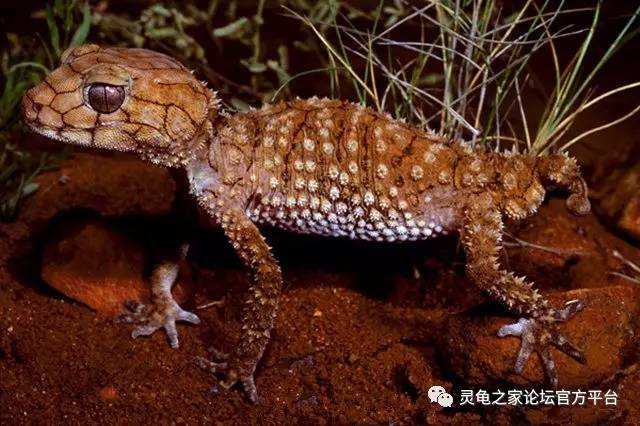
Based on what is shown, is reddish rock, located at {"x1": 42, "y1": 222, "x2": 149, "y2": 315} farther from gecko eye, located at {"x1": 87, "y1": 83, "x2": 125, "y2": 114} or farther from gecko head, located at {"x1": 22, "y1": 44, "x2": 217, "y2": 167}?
gecko eye, located at {"x1": 87, "y1": 83, "x2": 125, "y2": 114}

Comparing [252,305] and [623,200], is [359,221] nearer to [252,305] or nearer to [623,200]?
[252,305]

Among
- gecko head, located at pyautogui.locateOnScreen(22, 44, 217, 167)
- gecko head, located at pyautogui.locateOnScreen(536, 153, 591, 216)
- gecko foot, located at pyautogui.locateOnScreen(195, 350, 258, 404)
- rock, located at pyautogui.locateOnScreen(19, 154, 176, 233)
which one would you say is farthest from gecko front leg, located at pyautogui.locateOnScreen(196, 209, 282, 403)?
gecko head, located at pyautogui.locateOnScreen(536, 153, 591, 216)

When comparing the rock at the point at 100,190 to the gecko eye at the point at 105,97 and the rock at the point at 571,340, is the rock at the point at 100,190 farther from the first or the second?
the rock at the point at 571,340

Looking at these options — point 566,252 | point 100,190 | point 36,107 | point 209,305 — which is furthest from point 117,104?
point 566,252

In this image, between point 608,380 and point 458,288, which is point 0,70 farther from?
point 608,380

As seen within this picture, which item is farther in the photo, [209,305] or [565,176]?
[209,305]

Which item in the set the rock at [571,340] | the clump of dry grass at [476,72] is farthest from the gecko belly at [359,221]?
the clump of dry grass at [476,72]
